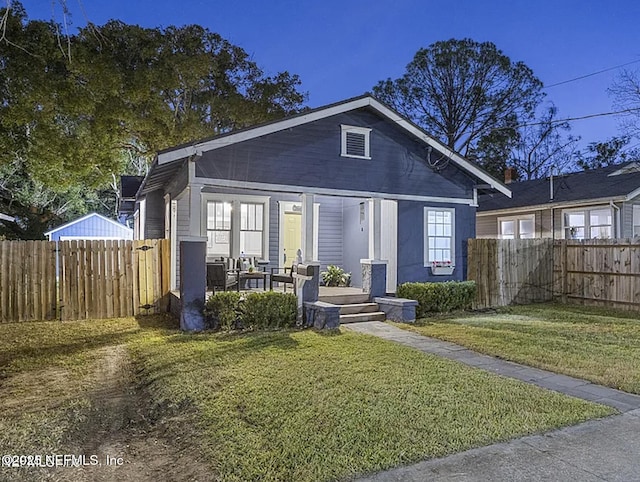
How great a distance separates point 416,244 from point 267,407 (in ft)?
26.1

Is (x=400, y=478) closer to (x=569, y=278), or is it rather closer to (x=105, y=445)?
(x=105, y=445)

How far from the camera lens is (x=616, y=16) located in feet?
55.8

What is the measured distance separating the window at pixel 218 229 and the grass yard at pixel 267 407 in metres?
4.51

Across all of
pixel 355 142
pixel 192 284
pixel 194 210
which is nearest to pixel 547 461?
pixel 192 284

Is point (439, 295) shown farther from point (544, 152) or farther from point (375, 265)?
point (544, 152)

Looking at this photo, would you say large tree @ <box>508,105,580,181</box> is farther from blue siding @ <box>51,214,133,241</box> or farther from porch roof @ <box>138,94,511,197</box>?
blue siding @ <box>51,214,133,241</box>

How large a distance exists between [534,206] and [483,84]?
12317 millimetres

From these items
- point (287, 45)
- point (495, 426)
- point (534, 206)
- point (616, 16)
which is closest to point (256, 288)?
point (495, 426)

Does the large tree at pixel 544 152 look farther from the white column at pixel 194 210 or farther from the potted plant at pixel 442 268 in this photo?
the white column at pixel 194 210

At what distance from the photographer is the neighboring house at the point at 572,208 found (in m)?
15.5

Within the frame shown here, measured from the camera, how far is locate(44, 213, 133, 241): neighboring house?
2227cm

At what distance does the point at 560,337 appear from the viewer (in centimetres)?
816

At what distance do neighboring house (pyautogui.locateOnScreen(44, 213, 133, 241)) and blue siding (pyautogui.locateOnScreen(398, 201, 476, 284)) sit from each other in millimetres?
16464

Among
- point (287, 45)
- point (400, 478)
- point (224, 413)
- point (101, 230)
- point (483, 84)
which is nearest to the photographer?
point (400, 478)
